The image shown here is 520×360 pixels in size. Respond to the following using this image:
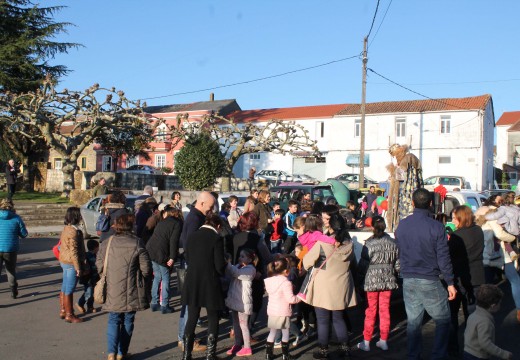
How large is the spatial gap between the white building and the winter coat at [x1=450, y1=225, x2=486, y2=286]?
1304 inches

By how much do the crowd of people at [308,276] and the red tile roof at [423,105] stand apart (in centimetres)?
3709

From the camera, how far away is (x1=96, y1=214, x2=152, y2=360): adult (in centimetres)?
622

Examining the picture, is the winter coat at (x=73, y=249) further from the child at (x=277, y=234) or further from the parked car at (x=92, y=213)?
the parked car at (x=92, y=213)

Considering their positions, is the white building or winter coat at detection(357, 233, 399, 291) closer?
winter coat at detection(357, 233, 399, 291)

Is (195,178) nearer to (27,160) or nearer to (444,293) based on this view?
(27,160)

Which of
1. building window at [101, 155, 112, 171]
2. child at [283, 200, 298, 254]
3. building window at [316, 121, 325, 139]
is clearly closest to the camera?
child at [283, 200, 298, 254]

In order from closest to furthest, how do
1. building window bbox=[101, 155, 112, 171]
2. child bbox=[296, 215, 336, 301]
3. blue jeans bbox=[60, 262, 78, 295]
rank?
child bbox=[296, 215, 336, 301]
blue jeans bbox=[60, 262, 78, 295]
building window bbox=[101, 155, 112, 171]

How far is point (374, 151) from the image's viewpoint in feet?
151

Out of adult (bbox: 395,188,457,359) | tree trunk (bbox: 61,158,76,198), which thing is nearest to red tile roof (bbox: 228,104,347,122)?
tree trunk (bbox: 61,158,76,198)

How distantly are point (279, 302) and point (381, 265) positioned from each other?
133cm

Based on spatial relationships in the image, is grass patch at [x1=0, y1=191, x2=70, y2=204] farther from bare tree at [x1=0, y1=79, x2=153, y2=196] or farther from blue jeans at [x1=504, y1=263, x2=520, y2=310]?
blue jeans at [x1=504, y1=263, x2=520, y2=310]

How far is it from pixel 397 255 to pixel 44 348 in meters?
4.46

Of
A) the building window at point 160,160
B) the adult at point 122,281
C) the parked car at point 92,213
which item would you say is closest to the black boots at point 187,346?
the adult at point 122,281

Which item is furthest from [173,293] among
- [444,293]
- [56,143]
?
[56,143]
